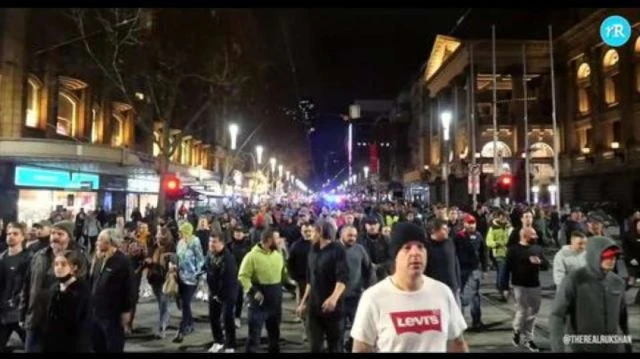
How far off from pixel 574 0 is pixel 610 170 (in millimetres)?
44648

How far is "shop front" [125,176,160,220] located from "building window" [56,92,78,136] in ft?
24.8

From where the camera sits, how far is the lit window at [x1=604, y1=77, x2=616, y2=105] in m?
50.2

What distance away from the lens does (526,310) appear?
9.23 meters

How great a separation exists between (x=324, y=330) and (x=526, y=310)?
3455mm

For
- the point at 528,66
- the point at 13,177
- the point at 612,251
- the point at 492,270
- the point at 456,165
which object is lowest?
the point at 492,270

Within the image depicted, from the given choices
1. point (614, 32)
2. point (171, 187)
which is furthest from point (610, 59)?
point (171, 187)

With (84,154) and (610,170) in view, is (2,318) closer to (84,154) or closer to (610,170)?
(84,154)

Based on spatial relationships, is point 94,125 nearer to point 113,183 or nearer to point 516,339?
point 113,183

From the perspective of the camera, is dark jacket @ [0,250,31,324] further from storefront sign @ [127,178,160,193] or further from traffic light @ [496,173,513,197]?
storefront sign @ [127,178,160,193]

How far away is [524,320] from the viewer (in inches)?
363

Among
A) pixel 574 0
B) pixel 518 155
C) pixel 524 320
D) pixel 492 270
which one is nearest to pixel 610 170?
pixel 518 155

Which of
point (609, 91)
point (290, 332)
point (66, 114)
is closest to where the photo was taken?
point (290, 332)

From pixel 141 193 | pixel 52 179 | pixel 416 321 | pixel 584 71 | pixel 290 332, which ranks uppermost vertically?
pixel 584 71

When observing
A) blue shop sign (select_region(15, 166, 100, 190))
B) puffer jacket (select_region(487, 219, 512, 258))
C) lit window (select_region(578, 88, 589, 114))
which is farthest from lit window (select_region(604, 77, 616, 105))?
puffer jacket (select_region(487, 219, 512, 258))
